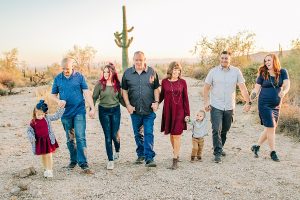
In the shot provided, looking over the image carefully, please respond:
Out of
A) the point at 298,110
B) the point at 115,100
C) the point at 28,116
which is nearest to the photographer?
the point at 115,100

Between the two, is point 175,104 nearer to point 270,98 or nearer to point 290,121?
point 270,98

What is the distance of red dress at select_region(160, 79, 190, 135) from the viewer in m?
7.07

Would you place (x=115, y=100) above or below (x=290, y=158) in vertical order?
above

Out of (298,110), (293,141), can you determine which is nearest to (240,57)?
(298,110)

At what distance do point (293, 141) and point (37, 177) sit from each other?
5577 millimetres

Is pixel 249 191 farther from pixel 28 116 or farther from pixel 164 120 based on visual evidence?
pixel 28 116

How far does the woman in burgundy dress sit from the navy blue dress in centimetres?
150

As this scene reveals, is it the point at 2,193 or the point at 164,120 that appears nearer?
the point at 2,193

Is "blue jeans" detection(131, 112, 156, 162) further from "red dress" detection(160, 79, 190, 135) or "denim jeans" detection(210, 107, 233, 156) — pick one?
"denim jeans" detection(210, 107, 233, 156)

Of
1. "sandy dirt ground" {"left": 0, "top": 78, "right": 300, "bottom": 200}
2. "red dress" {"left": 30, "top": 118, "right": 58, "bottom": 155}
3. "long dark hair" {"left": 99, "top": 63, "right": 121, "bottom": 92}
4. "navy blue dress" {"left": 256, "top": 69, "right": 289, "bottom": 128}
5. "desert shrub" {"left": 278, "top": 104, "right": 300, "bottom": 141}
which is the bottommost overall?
"sandy dirt ground" {"left": 0, "top": 78, "right": 300, "bottom": 200}

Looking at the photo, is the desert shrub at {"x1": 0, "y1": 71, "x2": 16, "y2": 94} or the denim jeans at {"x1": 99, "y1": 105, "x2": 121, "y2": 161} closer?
the denim jeans at {"x1": 99, "y1": 105, "x2": 121, "y2": 161}

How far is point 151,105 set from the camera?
714cm

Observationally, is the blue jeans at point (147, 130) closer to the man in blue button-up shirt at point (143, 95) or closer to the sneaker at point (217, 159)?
the man in blue button-up shirt at point (143, 95)

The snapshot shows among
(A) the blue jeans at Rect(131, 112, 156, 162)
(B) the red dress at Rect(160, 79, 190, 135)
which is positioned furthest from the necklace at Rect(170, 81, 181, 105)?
(A) the blue jeans at Rect(131, 112, 156, 162)
